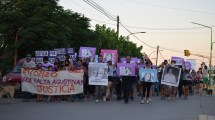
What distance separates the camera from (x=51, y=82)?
→ 19125 millimetres

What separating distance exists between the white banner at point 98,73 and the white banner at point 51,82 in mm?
625

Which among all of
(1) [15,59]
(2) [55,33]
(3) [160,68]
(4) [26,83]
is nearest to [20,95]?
(4) [26,83]

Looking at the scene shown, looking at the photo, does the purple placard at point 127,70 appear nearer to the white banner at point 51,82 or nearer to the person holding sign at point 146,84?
the person holding sign at point 146,84

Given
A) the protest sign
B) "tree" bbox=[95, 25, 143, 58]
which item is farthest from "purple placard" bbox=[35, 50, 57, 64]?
"tree" bbox=[95, 25, 143, 58]

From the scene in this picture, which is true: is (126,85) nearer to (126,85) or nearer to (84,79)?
(126,85)

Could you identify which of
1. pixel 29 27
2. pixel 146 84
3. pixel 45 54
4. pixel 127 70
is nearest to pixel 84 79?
pixel 127 70

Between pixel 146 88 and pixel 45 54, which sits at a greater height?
pixel 45 54

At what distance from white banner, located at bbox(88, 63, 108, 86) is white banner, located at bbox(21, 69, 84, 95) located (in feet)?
2.05

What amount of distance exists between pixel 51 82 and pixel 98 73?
6.90ft

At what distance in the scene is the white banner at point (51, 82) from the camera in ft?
62.2

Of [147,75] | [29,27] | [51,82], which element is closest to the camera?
[51,82]

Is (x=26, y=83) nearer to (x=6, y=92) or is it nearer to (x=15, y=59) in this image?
(x=6, y=92)

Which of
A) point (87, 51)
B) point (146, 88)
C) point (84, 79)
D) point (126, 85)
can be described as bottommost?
point (146, 88)

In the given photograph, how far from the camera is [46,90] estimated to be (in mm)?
18953
